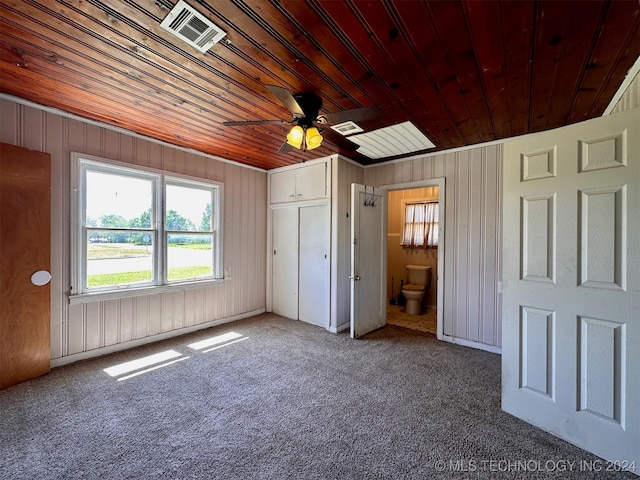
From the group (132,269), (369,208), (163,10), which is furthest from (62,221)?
(369,208)

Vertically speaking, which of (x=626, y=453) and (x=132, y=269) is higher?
(x=132, y=269)

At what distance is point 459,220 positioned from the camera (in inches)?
134

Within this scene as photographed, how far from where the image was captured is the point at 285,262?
4.47 meters

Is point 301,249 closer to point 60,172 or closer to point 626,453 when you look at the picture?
point 60,172

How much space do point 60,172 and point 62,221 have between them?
49 centimetres

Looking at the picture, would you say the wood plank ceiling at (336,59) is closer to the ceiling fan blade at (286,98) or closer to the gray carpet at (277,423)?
Answer: the ceiling fan blade at (286,98)

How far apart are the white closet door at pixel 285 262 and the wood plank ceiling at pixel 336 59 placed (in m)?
2.05

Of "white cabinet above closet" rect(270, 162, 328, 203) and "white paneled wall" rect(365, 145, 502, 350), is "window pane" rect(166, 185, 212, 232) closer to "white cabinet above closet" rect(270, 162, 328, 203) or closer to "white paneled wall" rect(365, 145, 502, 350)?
"white cabinet above closet" rect(270, 162, 328, 203)

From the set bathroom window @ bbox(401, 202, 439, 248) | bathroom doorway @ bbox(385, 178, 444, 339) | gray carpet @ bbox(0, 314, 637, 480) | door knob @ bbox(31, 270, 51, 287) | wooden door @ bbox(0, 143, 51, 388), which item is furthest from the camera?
bathroom window @ bbox(401, 202, 439, 248)

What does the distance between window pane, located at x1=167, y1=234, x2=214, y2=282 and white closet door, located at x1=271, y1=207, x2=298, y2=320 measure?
1085 millimetres

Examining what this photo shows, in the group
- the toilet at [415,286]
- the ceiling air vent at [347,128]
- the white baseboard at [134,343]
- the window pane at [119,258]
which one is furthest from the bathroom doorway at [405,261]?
the window pane at [119,258]

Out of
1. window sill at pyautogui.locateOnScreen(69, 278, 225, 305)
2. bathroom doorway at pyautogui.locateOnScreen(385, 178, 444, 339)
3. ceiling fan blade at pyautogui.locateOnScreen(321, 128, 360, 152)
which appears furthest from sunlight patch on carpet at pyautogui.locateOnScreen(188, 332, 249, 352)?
ceiling fan blade at pyautogui.locateOnScreen(321, 128, 360, 152)

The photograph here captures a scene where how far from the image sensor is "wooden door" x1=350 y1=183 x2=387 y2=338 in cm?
349

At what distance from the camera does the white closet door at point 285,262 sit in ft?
14.2
